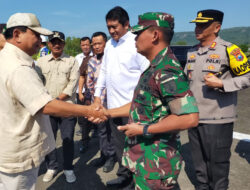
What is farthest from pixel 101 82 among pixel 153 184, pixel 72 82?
pixel 153 184

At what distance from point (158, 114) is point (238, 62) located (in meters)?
1.42

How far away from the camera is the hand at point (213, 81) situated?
2.44 meters

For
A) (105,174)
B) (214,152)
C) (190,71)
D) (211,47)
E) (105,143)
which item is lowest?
(105,174)

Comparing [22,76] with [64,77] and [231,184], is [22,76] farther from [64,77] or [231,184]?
[231,184]

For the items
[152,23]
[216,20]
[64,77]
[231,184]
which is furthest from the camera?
[64,77]

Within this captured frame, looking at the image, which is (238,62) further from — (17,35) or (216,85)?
(17,35)

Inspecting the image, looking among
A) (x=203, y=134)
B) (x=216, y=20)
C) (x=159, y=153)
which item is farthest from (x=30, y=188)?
(x=216, y=20)

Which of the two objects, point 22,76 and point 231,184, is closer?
point 22,76

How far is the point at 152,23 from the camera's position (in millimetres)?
1635

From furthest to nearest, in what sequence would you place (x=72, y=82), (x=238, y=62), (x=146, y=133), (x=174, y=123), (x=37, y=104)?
(x=72, y=82) < (x=238, y=62) < (x=37, y=104) < (x=146, y=133) < (x=174, y=123)

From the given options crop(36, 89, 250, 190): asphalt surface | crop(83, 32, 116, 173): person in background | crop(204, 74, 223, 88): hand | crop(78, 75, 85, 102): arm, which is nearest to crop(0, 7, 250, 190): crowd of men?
crop(204, 74, 223, 88): hand

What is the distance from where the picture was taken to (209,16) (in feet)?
8.57

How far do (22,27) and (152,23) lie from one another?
1101 millimetres

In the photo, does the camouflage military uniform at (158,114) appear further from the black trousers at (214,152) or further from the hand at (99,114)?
the black trousers at (214,152)
